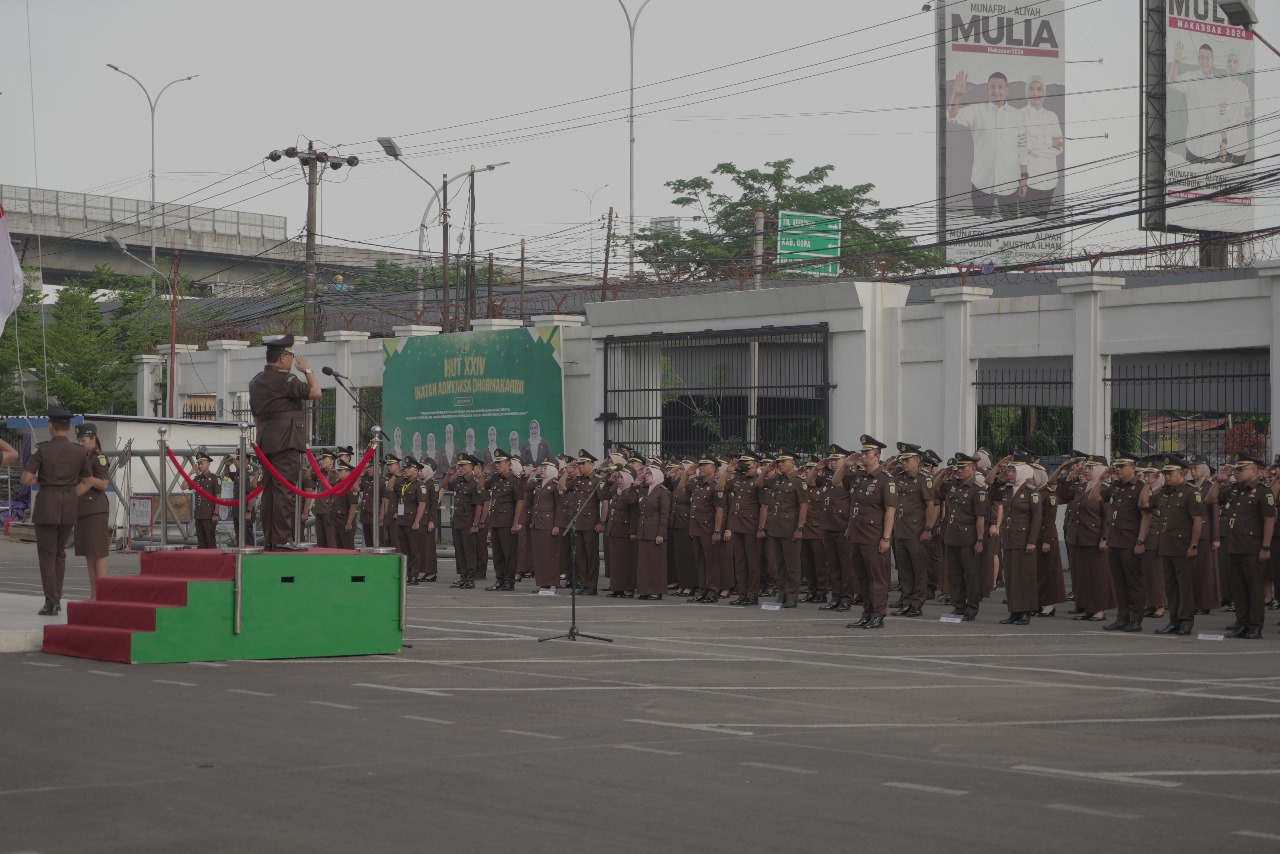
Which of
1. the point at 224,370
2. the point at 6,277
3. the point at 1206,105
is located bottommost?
the point at 6,277

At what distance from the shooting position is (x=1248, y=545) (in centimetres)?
1602

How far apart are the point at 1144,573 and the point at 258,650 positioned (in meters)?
9.39

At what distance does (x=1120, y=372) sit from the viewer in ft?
80.4

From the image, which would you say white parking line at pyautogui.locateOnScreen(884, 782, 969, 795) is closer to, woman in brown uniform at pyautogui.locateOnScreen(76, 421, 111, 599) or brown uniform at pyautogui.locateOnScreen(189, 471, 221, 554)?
woman in brown uniform at pyautogui.locateOnScreen(76, 421, 111, 599)

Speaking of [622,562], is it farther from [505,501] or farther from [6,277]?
[6,277]

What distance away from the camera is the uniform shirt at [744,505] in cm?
1973

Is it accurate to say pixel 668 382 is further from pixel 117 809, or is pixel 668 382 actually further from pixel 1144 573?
pixel 117 809

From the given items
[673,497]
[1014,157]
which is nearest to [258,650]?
[673,497]

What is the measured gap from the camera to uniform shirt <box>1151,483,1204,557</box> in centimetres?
1644

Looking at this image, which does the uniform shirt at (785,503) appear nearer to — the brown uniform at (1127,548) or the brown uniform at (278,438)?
the brown uniform at (1127,548)

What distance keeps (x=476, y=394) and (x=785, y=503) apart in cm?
1092

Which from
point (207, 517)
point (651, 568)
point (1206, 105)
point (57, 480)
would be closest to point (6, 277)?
point (57, 480)

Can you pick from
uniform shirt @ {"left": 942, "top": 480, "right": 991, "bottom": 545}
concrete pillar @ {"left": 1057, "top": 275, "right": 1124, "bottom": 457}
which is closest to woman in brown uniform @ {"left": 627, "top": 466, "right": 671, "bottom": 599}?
uniform shirt @ {"left": 942, "top": 480, "right": 991, "bottom": 545}

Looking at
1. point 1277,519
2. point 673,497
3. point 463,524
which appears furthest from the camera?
point 463,524
